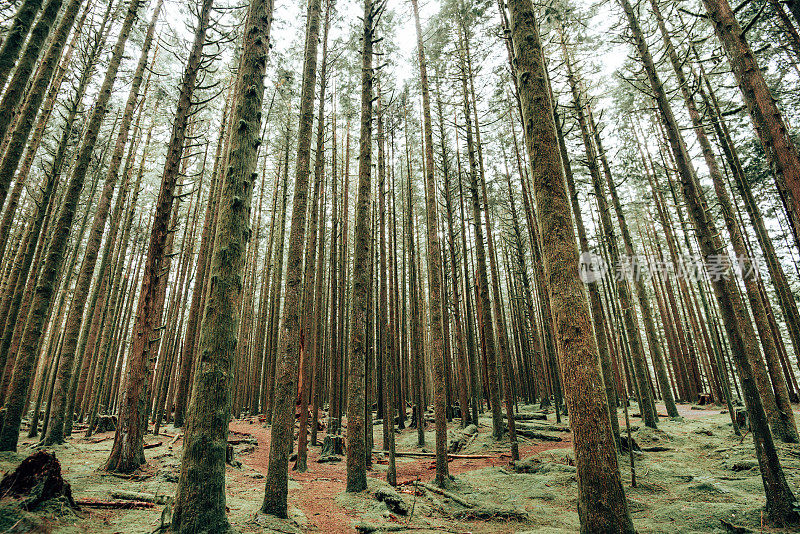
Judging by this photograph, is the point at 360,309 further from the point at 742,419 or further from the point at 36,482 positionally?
the point at 742,419

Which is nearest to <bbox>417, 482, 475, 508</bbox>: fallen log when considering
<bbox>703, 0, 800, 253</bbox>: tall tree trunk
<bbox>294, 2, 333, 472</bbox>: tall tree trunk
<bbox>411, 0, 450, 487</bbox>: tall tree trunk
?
<bbox>411, 0, 450, 487</bbox>: tall tree trunk

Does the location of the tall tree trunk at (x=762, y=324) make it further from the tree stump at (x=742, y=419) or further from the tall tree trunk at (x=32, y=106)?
the tall tree trunk at (x=32, y=106)

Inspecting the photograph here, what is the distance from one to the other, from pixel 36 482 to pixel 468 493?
543 centimetres

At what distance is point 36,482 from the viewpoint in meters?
3.16

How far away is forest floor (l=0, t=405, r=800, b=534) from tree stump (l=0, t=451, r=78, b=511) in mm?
135

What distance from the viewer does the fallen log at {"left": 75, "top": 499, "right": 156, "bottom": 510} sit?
11.7ft

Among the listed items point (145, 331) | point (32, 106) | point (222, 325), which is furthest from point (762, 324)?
point (32, 106)

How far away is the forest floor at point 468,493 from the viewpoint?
3.52m

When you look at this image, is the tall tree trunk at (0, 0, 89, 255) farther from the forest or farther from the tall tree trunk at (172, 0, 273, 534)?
the tall tree trunk at (172, 0, 273, 534)

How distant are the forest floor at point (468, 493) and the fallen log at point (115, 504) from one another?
7 centimetres

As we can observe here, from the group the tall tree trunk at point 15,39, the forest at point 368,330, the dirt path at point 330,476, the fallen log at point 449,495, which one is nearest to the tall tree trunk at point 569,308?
the forest at point 368,330

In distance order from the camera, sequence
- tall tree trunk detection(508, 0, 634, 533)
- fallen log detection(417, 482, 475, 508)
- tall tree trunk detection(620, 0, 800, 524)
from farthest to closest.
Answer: fallen log detection(417, 482, 475, 508) → tall tree trunk detection(620, 0, 800, 524) → tall tree trunk detection(508, 0, 634, 533)

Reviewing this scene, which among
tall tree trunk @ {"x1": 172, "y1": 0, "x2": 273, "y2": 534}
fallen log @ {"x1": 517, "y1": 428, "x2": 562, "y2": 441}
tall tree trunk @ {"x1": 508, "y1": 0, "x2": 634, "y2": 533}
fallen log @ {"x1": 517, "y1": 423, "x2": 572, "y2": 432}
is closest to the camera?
tall tree trunk @ {"x1": 508, "y1": 0, "x2": 634, "y2": 533}

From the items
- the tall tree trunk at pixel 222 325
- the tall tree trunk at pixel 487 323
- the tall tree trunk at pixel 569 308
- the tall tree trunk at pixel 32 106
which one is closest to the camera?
the tall tree trunk at pixel 569 308
